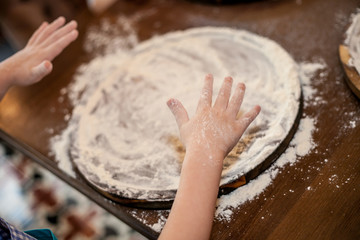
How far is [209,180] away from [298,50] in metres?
0.65

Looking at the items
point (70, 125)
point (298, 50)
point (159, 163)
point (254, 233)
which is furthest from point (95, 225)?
point (298, 50)

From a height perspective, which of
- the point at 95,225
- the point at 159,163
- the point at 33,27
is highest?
the point at 33,27

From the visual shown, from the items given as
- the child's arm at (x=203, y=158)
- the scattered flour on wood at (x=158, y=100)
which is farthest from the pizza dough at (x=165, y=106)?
the child's arm at (x=203, y=158)

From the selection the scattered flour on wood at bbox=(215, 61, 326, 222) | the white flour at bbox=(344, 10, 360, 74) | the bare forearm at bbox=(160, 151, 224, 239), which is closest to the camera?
the bare forearm at bbox=(160, 151, 224, 239)

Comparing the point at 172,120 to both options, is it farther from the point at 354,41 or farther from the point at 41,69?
the point at 354,41

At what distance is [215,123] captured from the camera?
851mm

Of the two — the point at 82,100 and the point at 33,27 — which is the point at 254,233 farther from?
the point at 33,27

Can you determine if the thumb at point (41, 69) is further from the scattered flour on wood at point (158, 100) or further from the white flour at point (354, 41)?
the white flour at point (354, 41)

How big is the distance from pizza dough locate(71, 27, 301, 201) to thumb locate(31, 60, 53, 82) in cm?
20

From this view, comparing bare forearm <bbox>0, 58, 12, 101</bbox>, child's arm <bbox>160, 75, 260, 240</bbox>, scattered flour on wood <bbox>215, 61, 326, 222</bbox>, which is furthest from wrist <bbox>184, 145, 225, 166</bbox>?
bare forearm <bbox>0, 58, 12, 101</bbox>

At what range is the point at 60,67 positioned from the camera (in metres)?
1.47

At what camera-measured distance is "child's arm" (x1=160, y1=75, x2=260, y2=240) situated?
755mm

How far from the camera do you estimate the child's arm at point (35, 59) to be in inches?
44.1

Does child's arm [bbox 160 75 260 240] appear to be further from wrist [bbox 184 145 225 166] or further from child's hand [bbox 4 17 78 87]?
child's hand [bbox 4 17 78 87]
